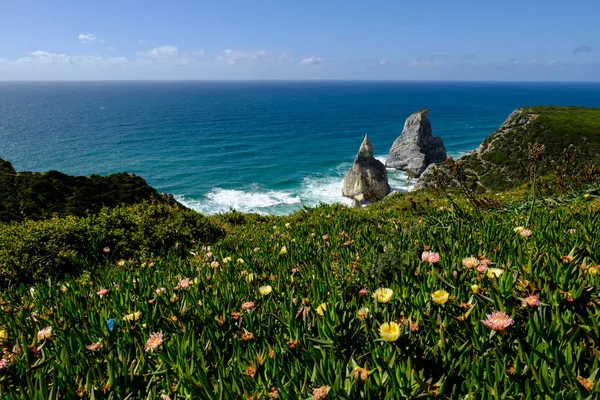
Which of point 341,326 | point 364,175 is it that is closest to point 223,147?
point 364,175

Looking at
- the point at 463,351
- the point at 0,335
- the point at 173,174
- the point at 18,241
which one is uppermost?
the point at 463,351

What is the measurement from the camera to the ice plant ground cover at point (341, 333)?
5.61 ft

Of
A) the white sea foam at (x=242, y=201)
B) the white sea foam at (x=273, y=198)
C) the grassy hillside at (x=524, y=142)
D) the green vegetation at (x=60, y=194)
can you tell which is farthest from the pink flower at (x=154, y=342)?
the grassy hillside at (x=524, y=142)

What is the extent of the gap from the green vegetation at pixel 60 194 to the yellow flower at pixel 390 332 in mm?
10988

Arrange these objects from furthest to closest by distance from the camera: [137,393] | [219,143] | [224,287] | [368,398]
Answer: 1. [219,143]
2. [224,287]
3. [137,393]
4. [368,398]

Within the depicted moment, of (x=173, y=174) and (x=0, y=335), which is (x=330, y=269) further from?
(x=173, y=174)

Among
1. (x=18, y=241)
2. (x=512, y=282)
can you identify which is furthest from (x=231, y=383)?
(x=18, y=241)

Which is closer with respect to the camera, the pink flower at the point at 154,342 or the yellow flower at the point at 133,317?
the pink flower at the point at 154,342

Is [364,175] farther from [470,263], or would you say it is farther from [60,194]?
[470,263]

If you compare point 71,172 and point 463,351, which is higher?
point 463,351

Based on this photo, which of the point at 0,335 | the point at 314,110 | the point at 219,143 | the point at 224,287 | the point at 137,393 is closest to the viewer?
the point at 137,393

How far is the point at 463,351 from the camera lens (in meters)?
1.86

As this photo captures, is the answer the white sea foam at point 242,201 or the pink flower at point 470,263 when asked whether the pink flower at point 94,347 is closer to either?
the pink flower at point 470,263

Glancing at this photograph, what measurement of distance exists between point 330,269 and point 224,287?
97 centimetres
